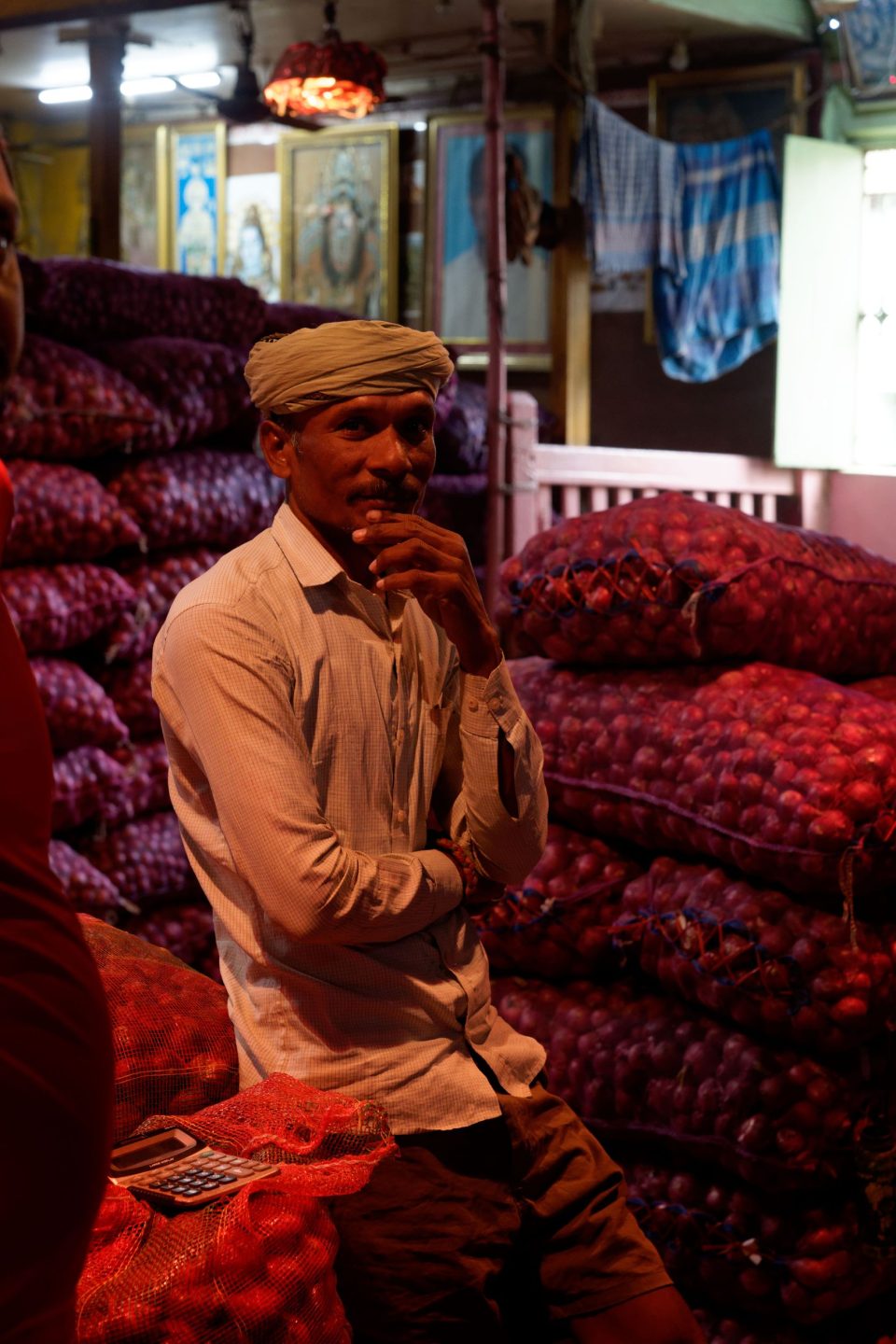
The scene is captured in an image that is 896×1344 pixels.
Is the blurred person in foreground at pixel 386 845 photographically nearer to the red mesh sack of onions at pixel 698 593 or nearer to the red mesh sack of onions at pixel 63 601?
the red mesh sack of onions at pixel 698 593

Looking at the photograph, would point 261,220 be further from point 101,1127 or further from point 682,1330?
point 101,1127

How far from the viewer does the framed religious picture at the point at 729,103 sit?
22.3 feet

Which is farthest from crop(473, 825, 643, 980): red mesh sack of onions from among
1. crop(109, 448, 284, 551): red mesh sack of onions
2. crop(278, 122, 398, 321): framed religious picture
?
crop(278, 122, 398, 321): framed religious picture

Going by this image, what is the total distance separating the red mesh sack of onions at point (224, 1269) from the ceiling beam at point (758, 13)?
6013 millimetres

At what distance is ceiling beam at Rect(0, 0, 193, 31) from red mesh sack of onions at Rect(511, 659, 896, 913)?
4.30 m

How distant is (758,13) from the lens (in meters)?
6.51

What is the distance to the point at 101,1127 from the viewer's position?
104cm

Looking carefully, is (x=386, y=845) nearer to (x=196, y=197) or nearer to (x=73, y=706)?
(x=73, y=706)

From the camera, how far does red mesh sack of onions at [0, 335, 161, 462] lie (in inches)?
160

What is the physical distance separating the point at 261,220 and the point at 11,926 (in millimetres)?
7778

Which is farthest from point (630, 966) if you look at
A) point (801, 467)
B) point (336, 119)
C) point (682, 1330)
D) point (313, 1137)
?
point (336, 119)

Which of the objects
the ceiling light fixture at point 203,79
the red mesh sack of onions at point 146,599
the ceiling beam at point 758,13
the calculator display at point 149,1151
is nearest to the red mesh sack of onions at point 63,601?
the red mesh sack of onions at point 146,599

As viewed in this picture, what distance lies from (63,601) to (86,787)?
0.52 m

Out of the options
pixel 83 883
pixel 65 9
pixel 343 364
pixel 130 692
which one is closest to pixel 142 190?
pixel 65 9
